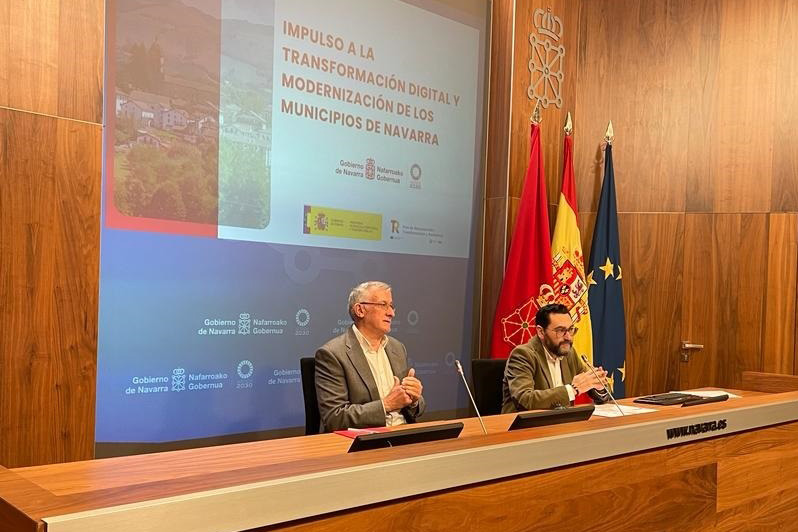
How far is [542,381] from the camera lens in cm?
373

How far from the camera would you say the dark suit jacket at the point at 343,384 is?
3.27m

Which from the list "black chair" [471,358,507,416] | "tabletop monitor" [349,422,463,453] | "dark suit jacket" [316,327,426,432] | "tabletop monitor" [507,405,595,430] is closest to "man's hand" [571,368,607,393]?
"black chair" [471,358,507,416]

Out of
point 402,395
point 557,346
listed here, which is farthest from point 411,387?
point 557,346

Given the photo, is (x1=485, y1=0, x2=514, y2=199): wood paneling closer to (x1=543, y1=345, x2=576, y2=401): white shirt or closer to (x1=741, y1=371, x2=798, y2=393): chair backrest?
(x1=543, y1=345, x2=576, y2=401): white shirt

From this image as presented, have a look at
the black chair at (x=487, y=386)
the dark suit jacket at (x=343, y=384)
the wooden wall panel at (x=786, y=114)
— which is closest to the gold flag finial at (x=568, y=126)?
the wooden wall panel at (x=786, y=114)

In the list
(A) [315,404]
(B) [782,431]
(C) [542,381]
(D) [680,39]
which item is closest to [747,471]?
(B) [782,431]

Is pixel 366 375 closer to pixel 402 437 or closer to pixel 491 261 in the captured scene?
pixel 402 437

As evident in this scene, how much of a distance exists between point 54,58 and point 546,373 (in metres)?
2.48

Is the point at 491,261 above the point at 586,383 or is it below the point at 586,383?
above

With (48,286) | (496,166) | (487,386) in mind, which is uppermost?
(496,166)

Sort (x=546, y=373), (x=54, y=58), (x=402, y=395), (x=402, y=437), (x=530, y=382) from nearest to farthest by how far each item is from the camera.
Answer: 1. (x=402, y=437)
2. (x=54, y=58)
3. (x=402, y=395)
4. (x=530, y=382)
5. (x=546, y=373)

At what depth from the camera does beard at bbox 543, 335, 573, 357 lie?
12.5ft

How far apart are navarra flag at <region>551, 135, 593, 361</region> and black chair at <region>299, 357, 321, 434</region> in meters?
2.18

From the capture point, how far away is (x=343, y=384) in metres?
3.36
